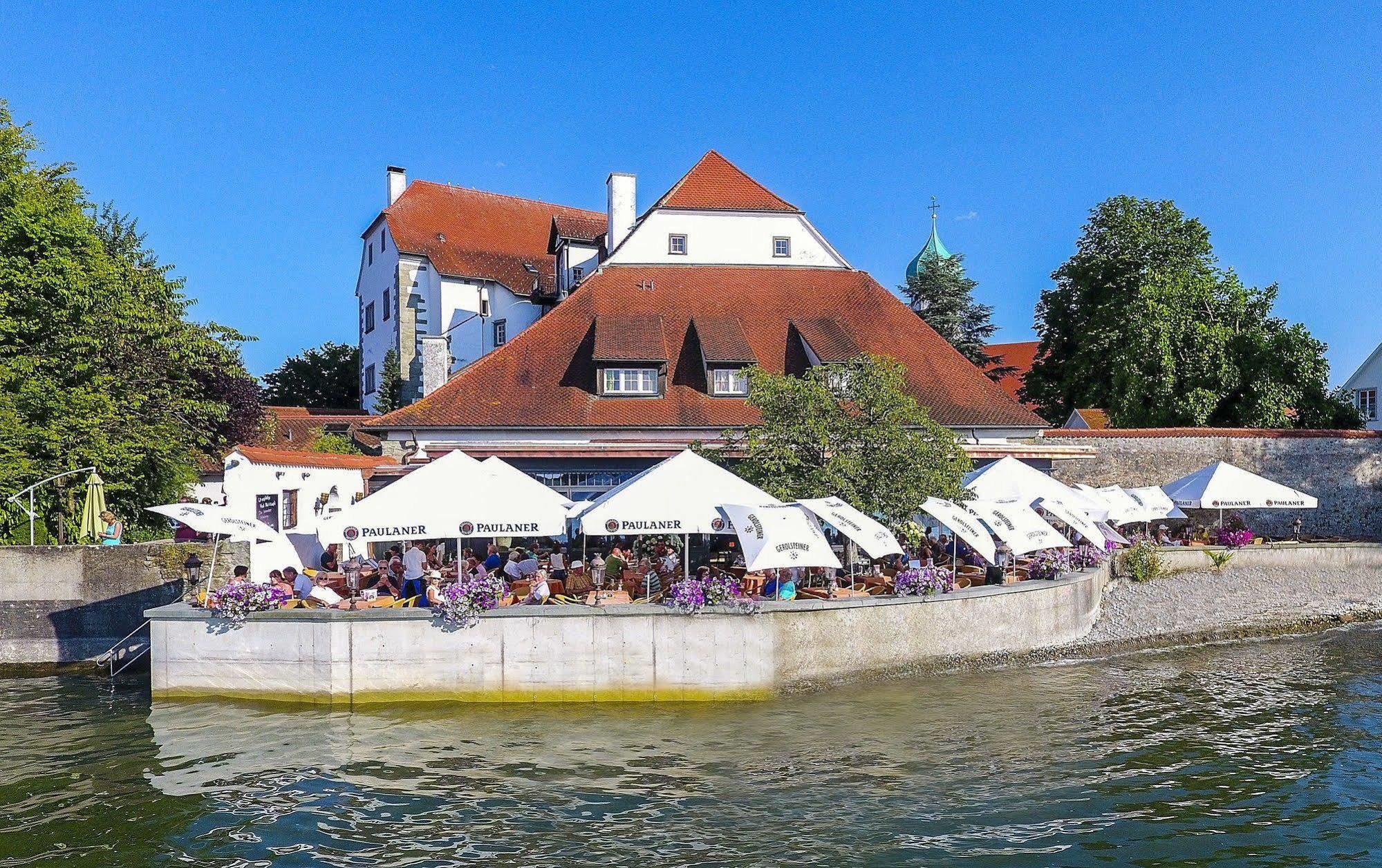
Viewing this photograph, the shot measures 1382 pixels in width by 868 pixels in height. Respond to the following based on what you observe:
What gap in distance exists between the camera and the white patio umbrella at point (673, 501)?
16578mm

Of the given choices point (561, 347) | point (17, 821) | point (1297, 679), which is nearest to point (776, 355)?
point (561, 347)

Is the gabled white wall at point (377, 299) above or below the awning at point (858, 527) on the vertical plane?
above

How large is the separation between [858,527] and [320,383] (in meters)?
44.4

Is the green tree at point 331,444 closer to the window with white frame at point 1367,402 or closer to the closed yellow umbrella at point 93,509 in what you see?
the closed yellow umbrella at point 93,509

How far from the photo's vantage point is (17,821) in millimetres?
11164

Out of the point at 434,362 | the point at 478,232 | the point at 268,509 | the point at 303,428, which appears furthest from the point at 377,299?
the point at 268,509

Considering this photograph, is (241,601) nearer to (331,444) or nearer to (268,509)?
(268,509)

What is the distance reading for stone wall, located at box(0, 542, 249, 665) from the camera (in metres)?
19.0

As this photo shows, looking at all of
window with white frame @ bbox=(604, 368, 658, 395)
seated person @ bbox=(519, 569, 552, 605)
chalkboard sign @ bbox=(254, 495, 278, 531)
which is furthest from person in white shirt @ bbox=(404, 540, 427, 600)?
window with white frame @ bbox=(604, 368, 658, 395)

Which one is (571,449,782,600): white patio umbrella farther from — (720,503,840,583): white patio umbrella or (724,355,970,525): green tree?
(724,355,970,525): green tree

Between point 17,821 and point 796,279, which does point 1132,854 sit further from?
point 796,279

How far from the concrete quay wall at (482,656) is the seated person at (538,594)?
62 cm

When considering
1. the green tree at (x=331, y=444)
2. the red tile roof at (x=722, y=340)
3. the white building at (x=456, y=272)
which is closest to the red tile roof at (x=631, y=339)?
the red tile roof at (x=722, y=340)

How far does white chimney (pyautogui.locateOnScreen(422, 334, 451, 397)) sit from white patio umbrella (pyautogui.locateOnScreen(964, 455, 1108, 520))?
15493mm
